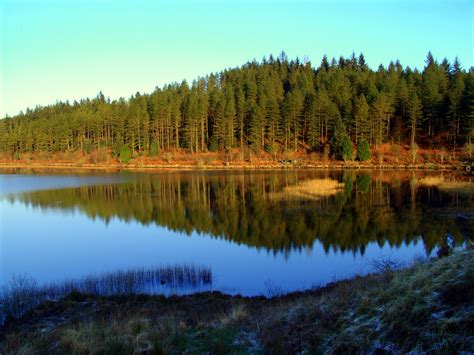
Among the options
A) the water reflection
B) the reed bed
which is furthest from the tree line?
the reed bed

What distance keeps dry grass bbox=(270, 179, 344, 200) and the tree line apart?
26.0m

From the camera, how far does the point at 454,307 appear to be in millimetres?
6805

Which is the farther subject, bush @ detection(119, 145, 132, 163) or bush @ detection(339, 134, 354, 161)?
bush @ detection(119, 145, 132, 163)

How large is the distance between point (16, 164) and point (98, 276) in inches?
3715

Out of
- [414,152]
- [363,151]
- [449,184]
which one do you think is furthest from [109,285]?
[414,152]

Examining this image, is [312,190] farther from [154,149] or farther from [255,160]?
[154,149]

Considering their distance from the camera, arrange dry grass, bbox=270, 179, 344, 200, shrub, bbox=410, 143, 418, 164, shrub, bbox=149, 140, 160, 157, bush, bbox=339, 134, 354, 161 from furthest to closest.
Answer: shrub, bbox=149, 140, 160, 157 < bush, bbox=339, 134, 354, 161 < shrub, bbox=410, 143, 418, 164 < dry grass, bbox=270, 179, 344, 200

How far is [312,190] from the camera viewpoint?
39.8 meters

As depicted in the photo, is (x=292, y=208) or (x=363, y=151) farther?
(x=363, y=151)

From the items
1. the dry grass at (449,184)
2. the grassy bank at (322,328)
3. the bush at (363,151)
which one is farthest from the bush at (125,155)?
the grassy bank at (322,328)

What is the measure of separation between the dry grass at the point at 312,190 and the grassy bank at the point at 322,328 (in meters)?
26.4

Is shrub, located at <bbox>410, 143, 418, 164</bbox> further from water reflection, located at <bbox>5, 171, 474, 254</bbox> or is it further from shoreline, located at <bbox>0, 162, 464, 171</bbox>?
water reflection, located at <bbox>5, 171, 474, 254</bbox>

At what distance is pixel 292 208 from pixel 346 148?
1596 inches

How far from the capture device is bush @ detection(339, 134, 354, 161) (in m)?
68.0
